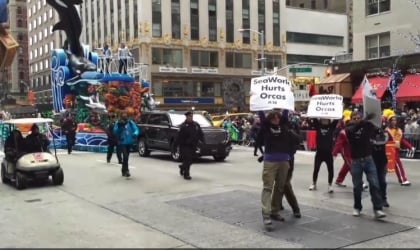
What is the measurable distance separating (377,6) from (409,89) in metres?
6.95

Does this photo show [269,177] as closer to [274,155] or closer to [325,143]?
[274,155]

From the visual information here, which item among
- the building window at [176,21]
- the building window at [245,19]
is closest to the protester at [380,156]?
the building window at [176,21]

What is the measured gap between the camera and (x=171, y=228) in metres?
7.90

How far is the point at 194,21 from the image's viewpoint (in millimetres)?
68938

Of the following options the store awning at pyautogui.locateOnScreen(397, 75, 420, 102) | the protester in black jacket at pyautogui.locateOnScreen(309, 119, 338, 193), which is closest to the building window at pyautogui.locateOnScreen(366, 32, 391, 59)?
the store awning at pyautogui.locateOnScreen(397, 75, 420, 102)

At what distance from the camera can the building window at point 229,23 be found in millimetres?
71438

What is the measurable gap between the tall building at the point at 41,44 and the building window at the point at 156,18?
30.7 meters

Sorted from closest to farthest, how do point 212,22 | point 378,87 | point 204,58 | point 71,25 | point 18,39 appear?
1. point 378,87
2. point 71,25
3. point 204,58
4. point 212,22
5. point 18,39

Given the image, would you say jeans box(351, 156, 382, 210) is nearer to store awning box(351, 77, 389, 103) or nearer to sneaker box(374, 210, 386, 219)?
sneaker box(374, 210, 386, 219)

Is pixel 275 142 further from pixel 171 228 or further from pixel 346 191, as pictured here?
pixel 346 191

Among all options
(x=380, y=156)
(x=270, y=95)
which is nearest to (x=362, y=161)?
(x=380, y=156)

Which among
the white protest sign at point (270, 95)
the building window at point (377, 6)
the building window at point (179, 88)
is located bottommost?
the white protest sign at point (270, 95)

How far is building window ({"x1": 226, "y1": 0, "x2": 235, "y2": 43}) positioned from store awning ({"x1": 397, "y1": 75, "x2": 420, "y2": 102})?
42.3 meters

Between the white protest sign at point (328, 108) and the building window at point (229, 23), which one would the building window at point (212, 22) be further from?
the white protest sign at point (328, 108)
